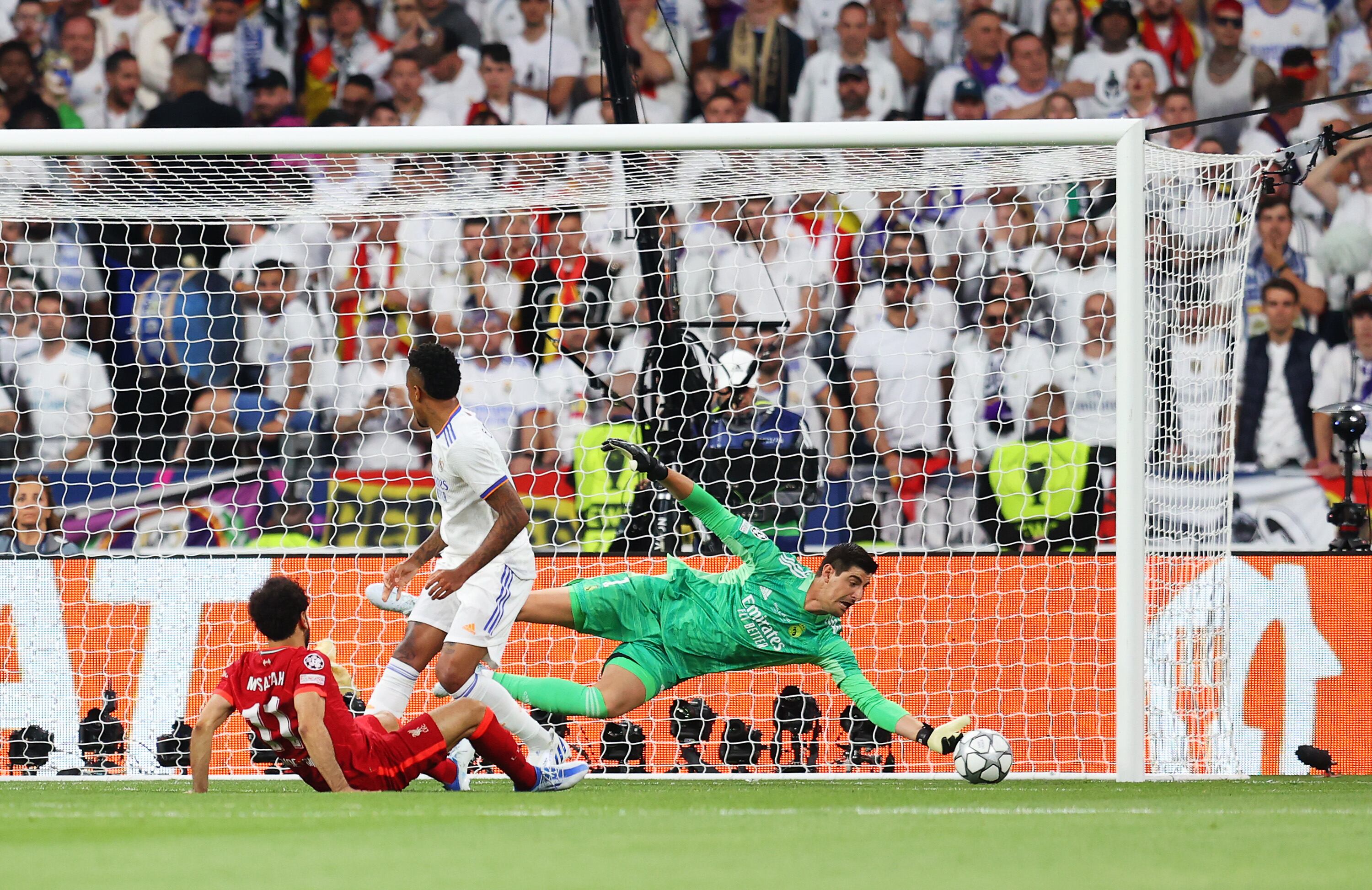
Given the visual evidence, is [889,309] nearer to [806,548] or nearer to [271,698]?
[806,548]

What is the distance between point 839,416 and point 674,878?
564cm

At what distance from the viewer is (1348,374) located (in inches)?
376

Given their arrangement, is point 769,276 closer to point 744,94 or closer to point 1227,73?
point 744,94

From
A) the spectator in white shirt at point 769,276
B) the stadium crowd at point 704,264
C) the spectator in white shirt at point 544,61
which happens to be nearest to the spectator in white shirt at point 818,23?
the stadium crowd at point 704,264

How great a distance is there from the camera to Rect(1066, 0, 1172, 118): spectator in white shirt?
422 inches

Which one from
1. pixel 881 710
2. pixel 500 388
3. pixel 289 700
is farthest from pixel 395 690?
pixel 500 388

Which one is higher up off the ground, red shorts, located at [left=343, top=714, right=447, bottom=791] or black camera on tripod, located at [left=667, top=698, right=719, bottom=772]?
red shorts, located at [left=343, top=714, right=447, bottom=791]

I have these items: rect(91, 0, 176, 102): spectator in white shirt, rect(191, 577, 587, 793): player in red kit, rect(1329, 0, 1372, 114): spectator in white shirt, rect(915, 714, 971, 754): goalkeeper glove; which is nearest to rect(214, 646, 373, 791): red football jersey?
rect(191, 577, 587, 793): player in red kit

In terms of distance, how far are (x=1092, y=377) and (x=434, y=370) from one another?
4935 mm

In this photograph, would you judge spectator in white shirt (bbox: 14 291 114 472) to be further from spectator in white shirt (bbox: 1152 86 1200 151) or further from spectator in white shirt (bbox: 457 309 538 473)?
spectator in white shirt (bbox: 1152 86 1200 151)

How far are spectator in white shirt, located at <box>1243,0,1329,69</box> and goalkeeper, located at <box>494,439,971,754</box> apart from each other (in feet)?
21.7

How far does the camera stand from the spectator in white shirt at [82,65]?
10.9m

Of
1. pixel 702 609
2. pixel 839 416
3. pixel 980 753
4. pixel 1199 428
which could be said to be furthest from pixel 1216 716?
pixel 839 416

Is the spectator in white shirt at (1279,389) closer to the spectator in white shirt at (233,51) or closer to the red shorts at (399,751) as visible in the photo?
the red shorts at (399,751)
